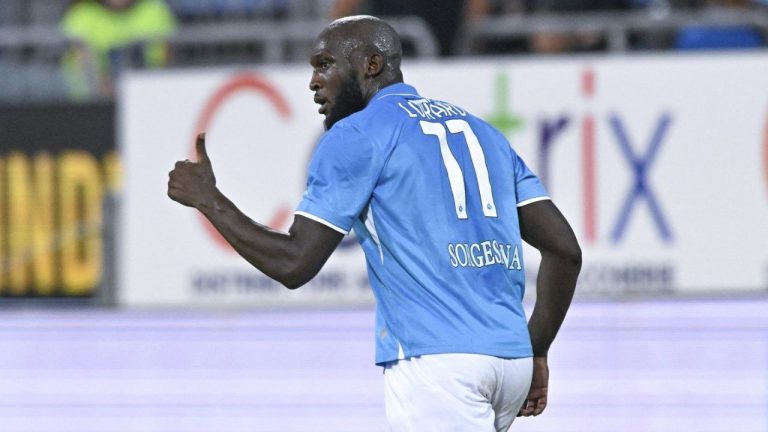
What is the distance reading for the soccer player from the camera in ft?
12.2

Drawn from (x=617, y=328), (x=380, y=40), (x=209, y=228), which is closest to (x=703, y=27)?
(x=617, y=328)

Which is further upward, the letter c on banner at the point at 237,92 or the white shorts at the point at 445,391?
the letter c on banner at the point at 237,92

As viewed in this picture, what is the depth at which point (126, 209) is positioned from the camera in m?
13.0

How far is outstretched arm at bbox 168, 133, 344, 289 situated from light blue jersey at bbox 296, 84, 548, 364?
0.17 feet

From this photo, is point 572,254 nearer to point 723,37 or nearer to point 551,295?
point 551,295

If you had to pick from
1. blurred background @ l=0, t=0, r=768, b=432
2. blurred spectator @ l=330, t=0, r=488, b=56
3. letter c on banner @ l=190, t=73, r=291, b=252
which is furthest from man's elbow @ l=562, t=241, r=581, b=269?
blurred spectator @ l=330, t=0, r=488, b=56

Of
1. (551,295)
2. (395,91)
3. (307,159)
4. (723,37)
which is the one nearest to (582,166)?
(723,37)

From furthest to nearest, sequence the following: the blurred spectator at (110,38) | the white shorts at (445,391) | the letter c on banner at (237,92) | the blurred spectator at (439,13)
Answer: the blurred spectator at (110,38)
the blurred spectator at (439,13)
the letter c on banner at (237,92)
the white shorts at (445,391)

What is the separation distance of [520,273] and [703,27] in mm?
9061

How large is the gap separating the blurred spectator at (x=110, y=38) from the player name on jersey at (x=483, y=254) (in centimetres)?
1017

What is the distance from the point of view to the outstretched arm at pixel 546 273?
409 cm

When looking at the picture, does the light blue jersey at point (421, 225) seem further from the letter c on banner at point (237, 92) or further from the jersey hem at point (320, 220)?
the letter c on banner at point (237, 92)

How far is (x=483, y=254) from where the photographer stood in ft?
12.5

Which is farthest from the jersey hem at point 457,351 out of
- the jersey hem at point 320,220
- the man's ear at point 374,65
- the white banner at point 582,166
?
the white banner at point 582,166
